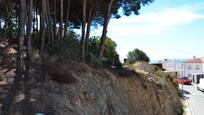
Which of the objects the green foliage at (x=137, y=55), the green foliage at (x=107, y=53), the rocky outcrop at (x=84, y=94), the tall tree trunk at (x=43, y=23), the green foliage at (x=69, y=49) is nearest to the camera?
the rocky outcrop at (x=84, y=94)

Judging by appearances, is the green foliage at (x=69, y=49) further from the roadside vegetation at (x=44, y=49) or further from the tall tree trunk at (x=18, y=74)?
the tall tree trunk at (x=18, y=74)

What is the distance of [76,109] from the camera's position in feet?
43.6

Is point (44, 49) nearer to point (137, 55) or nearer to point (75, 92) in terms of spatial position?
point (75, 92)

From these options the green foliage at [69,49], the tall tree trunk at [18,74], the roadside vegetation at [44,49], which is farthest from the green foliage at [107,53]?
the tall tree trunk at [18,74]

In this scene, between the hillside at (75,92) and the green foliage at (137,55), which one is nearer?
the hillside at (75,92)

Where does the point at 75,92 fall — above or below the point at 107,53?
below

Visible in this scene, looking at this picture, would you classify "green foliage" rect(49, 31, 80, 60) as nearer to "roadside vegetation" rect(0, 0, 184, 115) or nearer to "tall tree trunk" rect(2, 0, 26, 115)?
"roadside vegetation" rect(0, 0, 184, 115)

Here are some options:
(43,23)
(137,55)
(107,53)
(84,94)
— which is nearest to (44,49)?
(43,23)

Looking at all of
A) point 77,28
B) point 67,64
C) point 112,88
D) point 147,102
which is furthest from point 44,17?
point 147,102

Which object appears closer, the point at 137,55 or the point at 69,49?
the point at 69,49

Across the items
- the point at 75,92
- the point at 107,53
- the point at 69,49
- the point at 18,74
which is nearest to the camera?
the point at 18,74

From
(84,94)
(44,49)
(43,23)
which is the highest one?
(43,23)

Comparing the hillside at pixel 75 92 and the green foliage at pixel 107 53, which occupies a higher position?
the green foliage at pixel 107 53

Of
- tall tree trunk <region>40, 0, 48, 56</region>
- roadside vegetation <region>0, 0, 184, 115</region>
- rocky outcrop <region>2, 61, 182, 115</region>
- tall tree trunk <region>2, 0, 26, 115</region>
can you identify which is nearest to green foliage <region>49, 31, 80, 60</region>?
roadside vegetation <region>0, 0, 184, 115</region>
